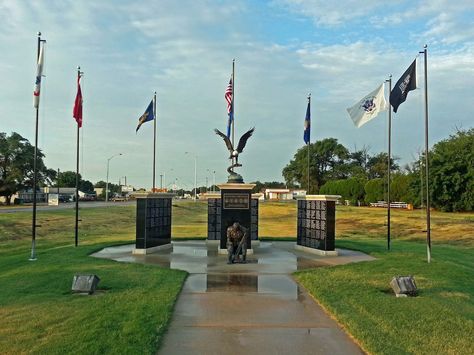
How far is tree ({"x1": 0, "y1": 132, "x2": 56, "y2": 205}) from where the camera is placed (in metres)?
66.1

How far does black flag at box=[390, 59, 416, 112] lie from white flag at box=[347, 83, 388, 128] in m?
0.68

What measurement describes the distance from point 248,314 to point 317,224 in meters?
9.13

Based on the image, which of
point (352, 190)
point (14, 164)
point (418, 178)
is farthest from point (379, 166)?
point (14, 164)

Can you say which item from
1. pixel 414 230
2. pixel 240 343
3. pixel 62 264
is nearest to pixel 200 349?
pixel 240 343

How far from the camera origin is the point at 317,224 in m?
16.9

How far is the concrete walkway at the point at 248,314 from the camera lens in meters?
6.52

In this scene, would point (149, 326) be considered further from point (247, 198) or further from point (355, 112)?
point (355, 112)

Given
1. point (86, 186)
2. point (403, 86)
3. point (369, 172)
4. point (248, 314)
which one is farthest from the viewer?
point (86, 186)

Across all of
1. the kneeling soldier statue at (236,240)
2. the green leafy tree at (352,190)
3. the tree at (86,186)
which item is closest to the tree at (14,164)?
the green leafy tree at (352,190)

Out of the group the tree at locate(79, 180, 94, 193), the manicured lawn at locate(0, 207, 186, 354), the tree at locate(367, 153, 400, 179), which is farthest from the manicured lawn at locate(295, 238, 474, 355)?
the tree at locate(79, 180, 94, 193)

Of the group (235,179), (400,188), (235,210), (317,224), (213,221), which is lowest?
(213,221)

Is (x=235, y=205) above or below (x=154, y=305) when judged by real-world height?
above

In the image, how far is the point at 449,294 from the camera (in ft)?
32.2

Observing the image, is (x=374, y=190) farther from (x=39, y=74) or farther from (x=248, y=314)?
(x=248, y=314)
